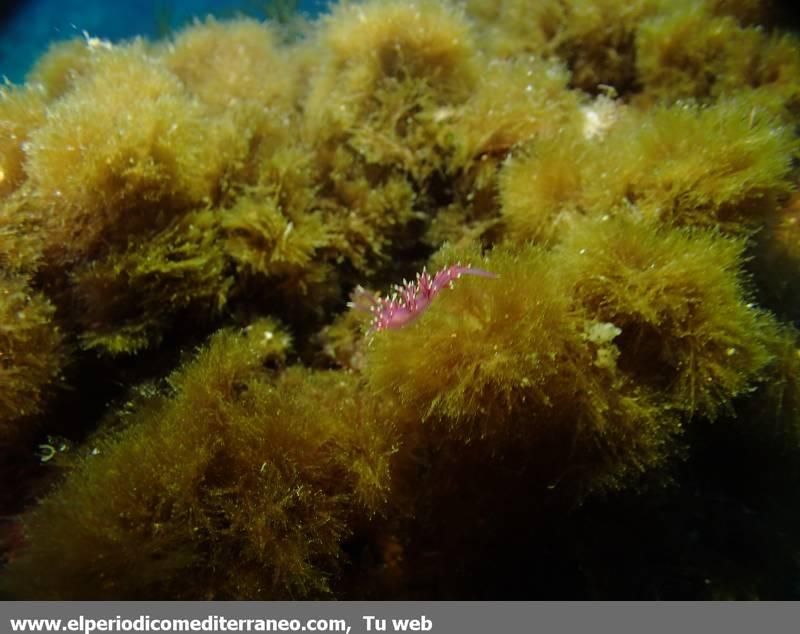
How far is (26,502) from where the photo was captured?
9.06 feet

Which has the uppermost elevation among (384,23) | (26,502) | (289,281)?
(384,23)

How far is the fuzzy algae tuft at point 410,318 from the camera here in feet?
7.51

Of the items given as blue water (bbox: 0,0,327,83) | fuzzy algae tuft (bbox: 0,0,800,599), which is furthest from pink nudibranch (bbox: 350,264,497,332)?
blue water (bbox: 0,0,327,83)

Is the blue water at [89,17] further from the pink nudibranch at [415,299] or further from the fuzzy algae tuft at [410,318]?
the pink nudibranch at [415,299]

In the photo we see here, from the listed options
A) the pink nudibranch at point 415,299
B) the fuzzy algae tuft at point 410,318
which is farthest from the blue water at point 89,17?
the pink nudibranch at point 415,299

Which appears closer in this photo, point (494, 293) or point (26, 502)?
point (494, 293)

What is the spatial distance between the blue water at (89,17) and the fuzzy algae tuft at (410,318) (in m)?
3.44

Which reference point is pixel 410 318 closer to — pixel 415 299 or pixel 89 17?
pixel 415 299

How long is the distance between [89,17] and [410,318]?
6642mm

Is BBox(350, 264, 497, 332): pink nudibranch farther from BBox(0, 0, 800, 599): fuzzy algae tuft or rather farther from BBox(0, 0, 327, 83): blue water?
BBox(0, 0, 327, 83): blue water

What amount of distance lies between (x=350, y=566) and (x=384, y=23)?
134 inches

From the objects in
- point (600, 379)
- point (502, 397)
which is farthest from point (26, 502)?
point (600, 379)

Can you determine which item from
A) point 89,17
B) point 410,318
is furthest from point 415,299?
point 89,17

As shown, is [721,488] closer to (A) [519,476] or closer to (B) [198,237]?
(A) [519,476]
